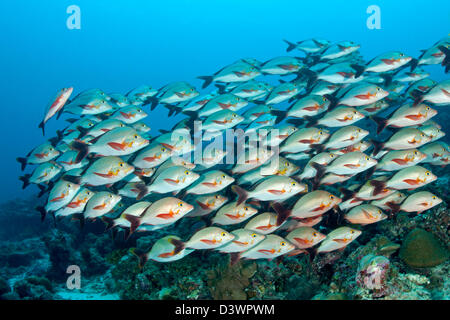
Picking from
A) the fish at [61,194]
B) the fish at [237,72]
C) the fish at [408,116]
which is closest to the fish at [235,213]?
the fish at [61,194]

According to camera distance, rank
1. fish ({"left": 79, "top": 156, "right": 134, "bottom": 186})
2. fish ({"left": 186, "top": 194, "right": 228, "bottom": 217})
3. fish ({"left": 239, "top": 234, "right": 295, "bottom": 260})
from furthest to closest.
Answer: fish ({"left": 186, "top": 194, "right": 228, "bottom": 217}), fish ({"left": 79, "top": 156, "right": 134, "bottom": 186}), fish ({"left": 239, "top": 234, "right": 295, "bottom": 260})

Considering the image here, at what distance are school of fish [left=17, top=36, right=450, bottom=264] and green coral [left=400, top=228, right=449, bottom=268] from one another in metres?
0.47

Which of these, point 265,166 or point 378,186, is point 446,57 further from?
point 265,166

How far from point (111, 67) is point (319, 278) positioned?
441 ft

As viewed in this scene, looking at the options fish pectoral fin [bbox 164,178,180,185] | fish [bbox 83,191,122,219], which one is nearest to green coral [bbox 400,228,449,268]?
→ fish pectoral fin [bbox 164,178,180,185]

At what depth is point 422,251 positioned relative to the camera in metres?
4.08

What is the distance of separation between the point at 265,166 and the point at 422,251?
8.70 ft

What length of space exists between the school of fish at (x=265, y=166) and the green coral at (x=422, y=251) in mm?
→ 473

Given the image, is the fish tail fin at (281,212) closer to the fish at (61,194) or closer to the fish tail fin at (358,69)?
the fish at (61,194)

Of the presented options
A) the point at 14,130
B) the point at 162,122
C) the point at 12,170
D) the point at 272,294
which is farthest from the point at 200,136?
the point at 14,130

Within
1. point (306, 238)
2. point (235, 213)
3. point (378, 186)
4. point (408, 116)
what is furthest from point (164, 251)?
point (408, 116)

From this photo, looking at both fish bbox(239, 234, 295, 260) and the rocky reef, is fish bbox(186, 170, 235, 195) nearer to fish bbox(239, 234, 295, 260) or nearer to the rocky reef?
fish bbox(239, 234, 295, 260)

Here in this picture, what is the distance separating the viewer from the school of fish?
4.20 meters
